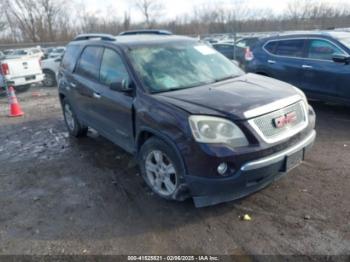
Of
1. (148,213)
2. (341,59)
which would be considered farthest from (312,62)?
(148,213)

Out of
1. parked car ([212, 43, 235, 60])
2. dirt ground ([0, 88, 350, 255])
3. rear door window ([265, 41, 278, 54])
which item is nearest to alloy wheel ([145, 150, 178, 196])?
dirt ground ([0, 88, 350, 255])

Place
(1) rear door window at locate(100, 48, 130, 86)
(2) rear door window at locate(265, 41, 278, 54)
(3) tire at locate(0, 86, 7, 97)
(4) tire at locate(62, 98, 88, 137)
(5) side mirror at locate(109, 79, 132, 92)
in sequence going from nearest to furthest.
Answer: (5) side mirror at locate(109, 79, 132, 92)
(1) rear door window at locate(100, 48, 130, 86)
(4) tire at locate(62, 98, 88, 137)
(2) rear door window at locate(265, 41, 278, 54)
(3) tire at locate(0, 86, 7, 97)

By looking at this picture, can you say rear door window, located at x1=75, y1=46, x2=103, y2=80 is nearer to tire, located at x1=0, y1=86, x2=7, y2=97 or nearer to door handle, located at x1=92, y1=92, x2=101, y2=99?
door handle, located at x1=92, y1=92, x2=101, y2=99

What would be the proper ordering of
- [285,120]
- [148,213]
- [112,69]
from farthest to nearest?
[112,69] < [148,213] < [285,120]

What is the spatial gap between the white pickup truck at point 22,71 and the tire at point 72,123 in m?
6.81

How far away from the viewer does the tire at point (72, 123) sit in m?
5.93

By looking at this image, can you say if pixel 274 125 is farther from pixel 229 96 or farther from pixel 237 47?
pixel 237 47

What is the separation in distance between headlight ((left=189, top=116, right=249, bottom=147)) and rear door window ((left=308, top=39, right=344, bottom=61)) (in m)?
4.44

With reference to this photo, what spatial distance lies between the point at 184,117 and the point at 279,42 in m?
5.46

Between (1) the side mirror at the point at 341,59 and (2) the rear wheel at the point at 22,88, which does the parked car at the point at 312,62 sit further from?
(2) the rear wheel at the point at 22,88

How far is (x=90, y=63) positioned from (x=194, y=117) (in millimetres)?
2600

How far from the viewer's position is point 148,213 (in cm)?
346

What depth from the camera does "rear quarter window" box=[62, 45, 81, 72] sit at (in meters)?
5.43

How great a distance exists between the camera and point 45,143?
613cm
